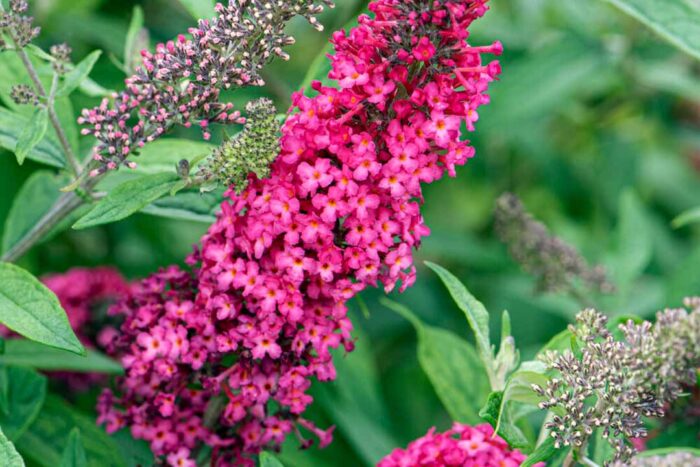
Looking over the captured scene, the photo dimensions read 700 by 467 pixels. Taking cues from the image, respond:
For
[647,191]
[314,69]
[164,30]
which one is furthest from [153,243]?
[647,191]

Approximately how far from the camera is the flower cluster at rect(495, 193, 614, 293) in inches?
91.2

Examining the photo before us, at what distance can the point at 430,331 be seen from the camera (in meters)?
2.05

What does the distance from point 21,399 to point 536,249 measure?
121 centimetres

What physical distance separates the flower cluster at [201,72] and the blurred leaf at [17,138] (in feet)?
0.82

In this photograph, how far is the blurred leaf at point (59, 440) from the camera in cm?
192

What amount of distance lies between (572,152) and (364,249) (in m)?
2.39

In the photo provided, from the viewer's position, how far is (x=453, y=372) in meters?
2.08

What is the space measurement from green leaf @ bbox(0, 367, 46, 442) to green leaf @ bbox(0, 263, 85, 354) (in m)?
0.33

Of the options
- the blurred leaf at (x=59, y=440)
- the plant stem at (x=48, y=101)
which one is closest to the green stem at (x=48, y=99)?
the plant stem at (x=48, y=101)

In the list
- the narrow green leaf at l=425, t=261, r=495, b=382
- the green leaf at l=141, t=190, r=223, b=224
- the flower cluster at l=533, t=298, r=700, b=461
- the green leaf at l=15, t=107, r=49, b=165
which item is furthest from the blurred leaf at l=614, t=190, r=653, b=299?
the green leaf at l=15, t=107, r=49, b=165

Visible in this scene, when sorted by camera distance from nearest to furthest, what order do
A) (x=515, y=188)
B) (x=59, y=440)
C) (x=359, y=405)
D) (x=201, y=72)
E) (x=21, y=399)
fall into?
(x=201, y=72) < (x=21, y=399) < (x=59, y=440) < (x=359, y=405) < (x=515, y=188)

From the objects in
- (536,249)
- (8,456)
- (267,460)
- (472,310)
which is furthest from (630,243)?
(8,456)

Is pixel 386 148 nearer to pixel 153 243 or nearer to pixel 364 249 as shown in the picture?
pixel 364 249

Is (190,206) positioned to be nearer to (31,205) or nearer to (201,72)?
(201,72)
